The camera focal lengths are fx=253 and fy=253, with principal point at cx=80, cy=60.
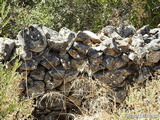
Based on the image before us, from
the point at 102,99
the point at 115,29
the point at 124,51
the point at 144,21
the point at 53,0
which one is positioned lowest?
the point at 102,99

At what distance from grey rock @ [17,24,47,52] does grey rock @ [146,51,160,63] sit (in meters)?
1.54

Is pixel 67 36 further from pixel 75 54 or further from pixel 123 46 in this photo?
pixel 123 46

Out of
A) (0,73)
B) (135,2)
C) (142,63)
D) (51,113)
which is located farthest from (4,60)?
(135,2)

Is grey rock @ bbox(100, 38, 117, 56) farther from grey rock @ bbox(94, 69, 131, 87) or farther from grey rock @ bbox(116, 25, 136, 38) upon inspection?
grey rock @ bbox(116, 25, 136, 38)

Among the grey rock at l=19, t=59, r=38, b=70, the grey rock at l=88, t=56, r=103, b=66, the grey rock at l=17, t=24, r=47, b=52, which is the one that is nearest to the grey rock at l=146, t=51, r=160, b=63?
the grey rock at l=88, t=56, r=103, b=66

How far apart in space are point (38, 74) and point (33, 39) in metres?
0.52

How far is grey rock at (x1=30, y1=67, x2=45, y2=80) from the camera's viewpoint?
373 cm

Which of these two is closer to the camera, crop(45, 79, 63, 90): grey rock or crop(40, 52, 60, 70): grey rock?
crop(40, 52, 60, 70): grey rock

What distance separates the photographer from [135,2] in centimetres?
582

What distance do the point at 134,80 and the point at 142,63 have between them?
11.6 inches

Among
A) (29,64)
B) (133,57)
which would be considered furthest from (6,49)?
(133,57)

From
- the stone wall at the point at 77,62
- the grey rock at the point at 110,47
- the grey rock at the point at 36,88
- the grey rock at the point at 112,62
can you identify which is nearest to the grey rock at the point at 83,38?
the stone wall at the point at 77,62

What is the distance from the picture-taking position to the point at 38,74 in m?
3.75

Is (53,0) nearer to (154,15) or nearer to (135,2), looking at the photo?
(135,2)
